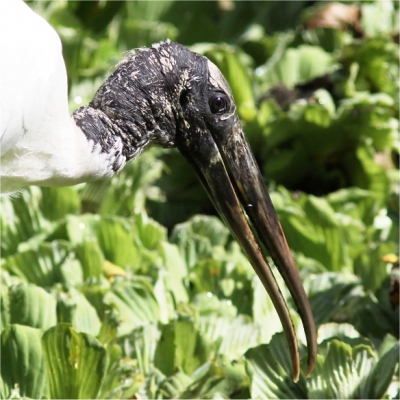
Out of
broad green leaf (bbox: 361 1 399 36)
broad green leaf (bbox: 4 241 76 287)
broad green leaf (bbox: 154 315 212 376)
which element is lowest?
broad green leaf (bbox: 154 315 212 376)

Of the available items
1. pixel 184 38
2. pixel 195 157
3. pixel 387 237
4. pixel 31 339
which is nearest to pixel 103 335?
pixel 31 339

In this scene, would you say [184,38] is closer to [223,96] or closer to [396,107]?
[396,107]

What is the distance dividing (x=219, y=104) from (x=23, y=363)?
83 centimetres

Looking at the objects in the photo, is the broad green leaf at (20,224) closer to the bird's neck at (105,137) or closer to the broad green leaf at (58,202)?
the broad green leaf at (58,202)

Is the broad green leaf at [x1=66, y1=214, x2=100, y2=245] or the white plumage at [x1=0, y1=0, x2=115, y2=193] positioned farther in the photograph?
the broad green leaf at [x1=66, y1=214, x2=100, y2=245]

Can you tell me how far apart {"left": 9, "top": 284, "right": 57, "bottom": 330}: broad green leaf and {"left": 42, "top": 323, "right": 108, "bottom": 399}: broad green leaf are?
0.70ft

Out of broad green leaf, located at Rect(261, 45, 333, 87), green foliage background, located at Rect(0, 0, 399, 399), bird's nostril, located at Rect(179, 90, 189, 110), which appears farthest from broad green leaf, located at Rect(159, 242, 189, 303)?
broad green leaf, located at Rect(261, 45, 333, 87)

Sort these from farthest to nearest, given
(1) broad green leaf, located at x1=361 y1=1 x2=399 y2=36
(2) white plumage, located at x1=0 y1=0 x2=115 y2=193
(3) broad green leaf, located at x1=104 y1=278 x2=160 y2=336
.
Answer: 1. (1) broad green leaf, located at x1=361 y1=1 x2=399 y2=36
2. (3) broad green leaf, located at x1=104 y1=278 x2=160 y2=336
3. (2) white plumage, located at x1=0 y1=0 x2=115 y2=193

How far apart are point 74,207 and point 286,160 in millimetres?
927

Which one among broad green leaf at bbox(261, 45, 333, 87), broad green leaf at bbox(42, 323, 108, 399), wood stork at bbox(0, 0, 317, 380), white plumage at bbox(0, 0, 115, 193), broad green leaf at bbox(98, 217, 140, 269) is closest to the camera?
white plumage at bbox(0, 0, 115, 193)

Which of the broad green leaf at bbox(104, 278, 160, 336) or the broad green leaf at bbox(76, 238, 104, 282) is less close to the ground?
the broad green leaf at bbox(76, 238, 104, 282)

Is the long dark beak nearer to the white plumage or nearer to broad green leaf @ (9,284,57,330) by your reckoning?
the white plumage

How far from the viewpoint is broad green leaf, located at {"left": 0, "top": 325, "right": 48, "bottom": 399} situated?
7.24ft

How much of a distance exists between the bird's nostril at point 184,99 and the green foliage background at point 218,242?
267mm
